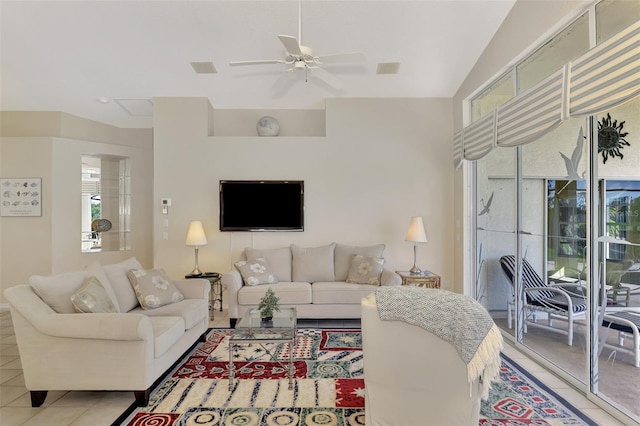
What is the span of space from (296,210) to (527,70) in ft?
10.8

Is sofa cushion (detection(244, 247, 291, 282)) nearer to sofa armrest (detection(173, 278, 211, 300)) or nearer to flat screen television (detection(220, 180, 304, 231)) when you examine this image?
flat screen television (detection(220, 180, 304, 231))

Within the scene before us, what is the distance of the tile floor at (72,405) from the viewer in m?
2.32

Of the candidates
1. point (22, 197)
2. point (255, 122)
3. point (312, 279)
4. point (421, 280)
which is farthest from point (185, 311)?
point (22, 197)

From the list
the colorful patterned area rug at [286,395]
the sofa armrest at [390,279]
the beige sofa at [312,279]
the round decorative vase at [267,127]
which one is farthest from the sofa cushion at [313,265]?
the round decorative vase at [267,127]

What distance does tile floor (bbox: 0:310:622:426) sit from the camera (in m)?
2.32

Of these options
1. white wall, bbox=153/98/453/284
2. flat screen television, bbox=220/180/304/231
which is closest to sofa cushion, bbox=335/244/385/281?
white wall, bbox=153/98/453/284

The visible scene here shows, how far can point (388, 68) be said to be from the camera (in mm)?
4547

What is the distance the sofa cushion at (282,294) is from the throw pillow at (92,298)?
5.33 ft

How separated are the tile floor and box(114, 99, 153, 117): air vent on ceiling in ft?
12.2

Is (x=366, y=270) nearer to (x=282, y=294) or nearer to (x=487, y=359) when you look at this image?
(x=282, y=294)

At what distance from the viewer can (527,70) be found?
3.49 meters

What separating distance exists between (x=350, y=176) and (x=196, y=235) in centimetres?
238

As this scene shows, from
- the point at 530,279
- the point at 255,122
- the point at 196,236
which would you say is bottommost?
the point at 530,279

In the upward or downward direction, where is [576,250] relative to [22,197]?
downward
